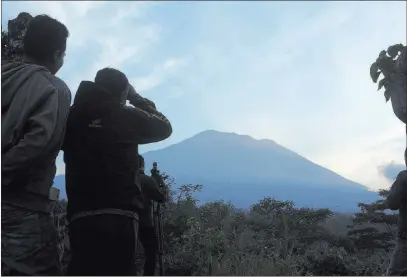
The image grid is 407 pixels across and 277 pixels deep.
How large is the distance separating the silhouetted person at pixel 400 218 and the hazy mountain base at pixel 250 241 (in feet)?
4.81

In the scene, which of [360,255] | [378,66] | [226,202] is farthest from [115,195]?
[360,255]

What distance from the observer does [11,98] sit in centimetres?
186

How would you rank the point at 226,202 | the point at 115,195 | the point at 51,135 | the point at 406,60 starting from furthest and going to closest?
the point at 226,202 < the point at 406,60 < the point at 115,195 < the point at 51,135

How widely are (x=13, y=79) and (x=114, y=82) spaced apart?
0.56m

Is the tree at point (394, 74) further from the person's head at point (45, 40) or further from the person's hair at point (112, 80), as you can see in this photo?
the person's head at point (45, 40)

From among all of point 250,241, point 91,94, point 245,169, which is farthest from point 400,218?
point 245,169

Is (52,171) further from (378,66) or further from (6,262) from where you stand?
(378,66)

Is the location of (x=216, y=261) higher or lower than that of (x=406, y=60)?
lower

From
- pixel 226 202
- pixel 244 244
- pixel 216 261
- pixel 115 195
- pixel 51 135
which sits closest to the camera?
pixel 51 135

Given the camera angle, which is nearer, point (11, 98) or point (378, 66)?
point (11, 98)

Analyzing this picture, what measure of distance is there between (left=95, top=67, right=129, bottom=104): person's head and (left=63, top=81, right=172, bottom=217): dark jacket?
3 centimetres

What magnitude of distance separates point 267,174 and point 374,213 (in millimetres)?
18507

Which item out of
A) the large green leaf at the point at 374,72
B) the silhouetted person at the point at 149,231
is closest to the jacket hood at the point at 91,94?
the large green leaf at the point at 374,72

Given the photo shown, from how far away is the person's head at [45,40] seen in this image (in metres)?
1.99
